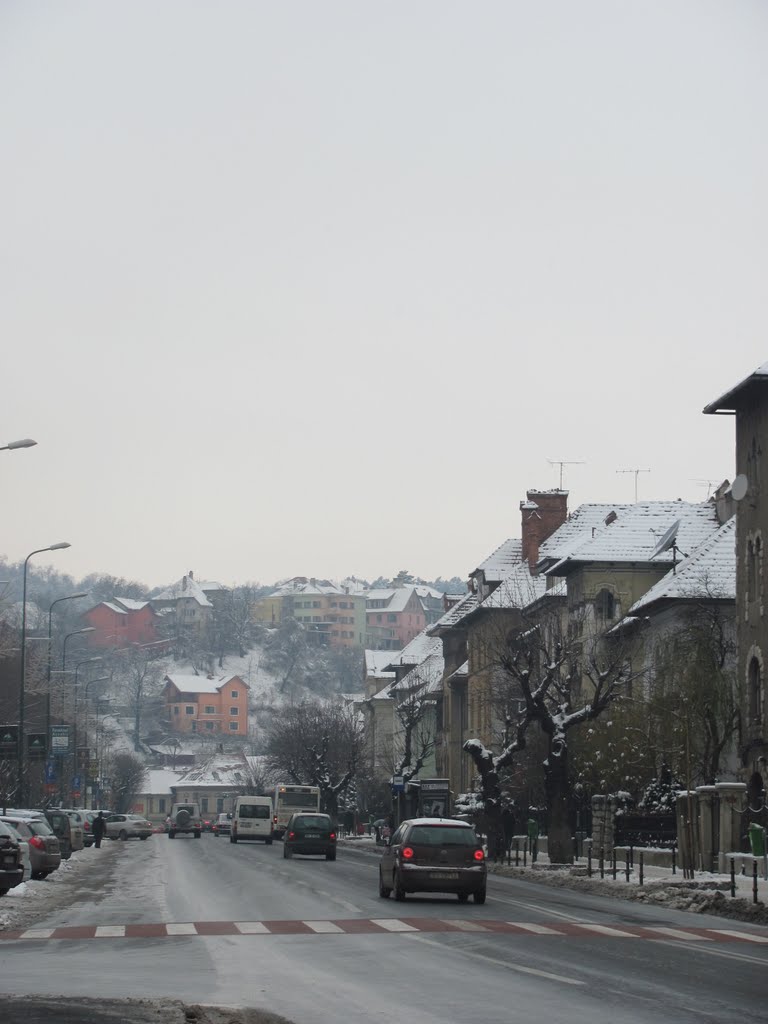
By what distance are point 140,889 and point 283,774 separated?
120165 millimetres

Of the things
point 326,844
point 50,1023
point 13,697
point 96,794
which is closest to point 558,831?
point 326,844

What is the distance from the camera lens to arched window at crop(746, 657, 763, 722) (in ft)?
158

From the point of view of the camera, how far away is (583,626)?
7050cm

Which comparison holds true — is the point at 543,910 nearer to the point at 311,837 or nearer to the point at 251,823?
the point at 311,837

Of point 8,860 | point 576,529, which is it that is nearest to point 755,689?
point 8,860

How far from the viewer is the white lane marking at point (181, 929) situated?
22.4 metres

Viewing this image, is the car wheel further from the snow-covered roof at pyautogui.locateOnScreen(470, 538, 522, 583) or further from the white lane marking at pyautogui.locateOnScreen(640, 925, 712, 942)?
the snow-covered roof at pyautogui.locateOnScreen(470, 538, 522, 583)

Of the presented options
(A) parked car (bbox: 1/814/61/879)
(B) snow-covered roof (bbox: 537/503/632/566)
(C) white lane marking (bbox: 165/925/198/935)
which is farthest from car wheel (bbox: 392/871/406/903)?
(B) snow-covered roof (bbox: 537/503/632/566)

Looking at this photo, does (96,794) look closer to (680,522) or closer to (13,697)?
(13,697)

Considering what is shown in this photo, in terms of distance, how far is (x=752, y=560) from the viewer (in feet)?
162

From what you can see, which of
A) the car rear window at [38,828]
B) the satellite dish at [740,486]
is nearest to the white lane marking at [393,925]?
the car rear window at [38,828]

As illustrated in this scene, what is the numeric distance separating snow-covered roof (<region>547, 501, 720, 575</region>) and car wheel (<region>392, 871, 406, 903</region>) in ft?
136

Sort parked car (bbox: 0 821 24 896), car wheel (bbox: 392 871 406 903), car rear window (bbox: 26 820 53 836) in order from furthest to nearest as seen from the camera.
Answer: car rear window (bbox: 26 820 53 836)
car wheel (bbox: 392 871 406 903)
parked car (bbox: 0 821 24 896)

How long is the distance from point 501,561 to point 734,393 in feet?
140
